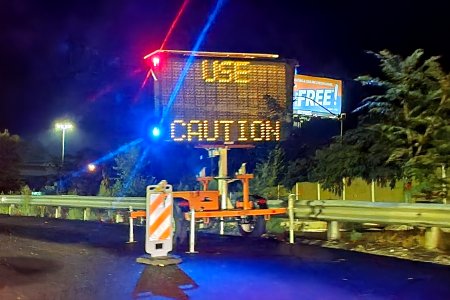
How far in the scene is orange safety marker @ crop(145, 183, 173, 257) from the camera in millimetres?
10203

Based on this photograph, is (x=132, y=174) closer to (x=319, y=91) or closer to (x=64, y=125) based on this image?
(x=319, y=91)

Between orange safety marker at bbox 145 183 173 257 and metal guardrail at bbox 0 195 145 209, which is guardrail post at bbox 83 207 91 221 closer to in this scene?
metal guardrail at bbox 0 195 145 209

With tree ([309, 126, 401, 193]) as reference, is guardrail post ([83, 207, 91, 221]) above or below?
below

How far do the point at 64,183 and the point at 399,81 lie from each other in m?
24.1

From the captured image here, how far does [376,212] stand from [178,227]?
145 inches

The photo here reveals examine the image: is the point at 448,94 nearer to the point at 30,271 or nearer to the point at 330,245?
the point at 330,245

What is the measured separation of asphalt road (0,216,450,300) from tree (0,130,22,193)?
36.5 metres

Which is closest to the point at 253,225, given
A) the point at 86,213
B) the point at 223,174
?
the point at 223,174

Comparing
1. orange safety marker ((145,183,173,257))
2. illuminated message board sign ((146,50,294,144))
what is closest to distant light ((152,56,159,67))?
illuminated message board sign ((146,50,294,144))

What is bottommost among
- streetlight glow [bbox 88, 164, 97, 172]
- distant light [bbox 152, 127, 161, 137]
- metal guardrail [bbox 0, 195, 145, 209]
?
metal guardrail [bbox 0, 195, 145, 209]

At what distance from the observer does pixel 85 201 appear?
21750mm

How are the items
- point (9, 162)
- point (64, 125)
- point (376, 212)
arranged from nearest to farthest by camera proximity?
point (376, 212), point (9, 162), point (64, 125)

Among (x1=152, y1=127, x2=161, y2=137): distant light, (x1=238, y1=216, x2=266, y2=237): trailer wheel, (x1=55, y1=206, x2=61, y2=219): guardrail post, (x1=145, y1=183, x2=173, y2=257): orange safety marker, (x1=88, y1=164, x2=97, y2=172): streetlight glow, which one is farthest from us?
(x1=88, y1=164, x2=97, y2=172): streetlight glow

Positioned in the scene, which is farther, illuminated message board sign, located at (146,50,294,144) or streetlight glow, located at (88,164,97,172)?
streetlight glow, located at (88,164,97,172)
